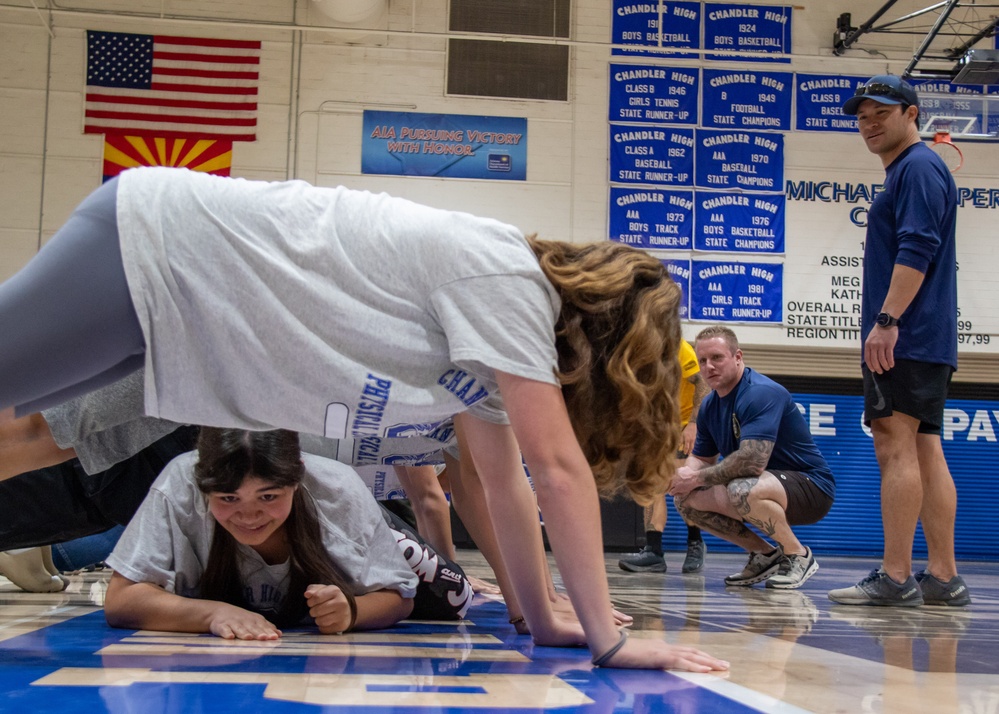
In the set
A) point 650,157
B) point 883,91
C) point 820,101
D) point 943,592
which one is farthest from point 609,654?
point 820,101

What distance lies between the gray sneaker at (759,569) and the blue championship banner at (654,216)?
4962mm

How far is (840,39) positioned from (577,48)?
8.28 ft

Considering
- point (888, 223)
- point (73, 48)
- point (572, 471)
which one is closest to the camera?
point (572, 471)

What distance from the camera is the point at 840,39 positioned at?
29.7 ft

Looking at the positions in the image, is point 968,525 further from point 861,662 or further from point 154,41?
point 154,41

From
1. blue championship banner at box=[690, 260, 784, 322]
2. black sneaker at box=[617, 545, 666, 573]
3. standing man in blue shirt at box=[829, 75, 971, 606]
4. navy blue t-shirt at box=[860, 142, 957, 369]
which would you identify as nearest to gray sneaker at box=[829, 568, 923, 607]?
standing man in blue shirt at box=[829, 75, 971, 606]

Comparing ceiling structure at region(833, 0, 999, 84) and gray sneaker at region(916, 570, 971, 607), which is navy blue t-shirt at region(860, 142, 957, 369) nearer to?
gray sneaker at region(916, 570, 971, 607)

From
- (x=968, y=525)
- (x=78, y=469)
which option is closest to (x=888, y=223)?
(x=78, y=469)

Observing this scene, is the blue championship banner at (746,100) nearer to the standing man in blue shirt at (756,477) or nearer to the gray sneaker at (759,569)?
the standing man in blue shirt at (756,477)

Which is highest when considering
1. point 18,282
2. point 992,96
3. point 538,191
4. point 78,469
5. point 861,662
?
point 992,96

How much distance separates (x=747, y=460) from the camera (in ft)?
13.9

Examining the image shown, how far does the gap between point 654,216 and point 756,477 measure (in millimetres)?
5045

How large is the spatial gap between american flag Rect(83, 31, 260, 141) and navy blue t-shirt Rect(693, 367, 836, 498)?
19.3 ft

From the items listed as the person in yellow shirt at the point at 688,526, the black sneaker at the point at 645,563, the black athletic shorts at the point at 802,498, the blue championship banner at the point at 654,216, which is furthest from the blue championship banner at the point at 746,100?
the black athletic shorts at the point at 802,498
